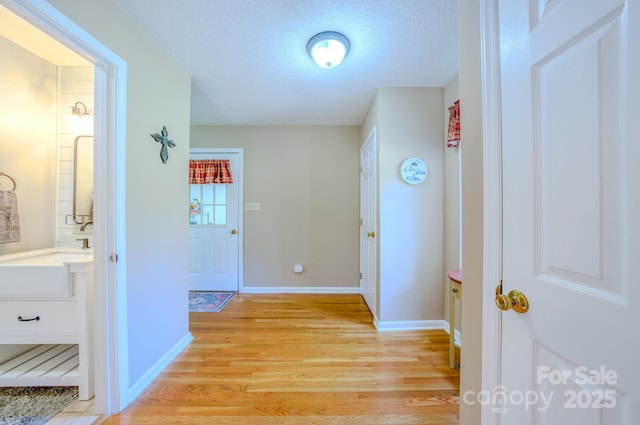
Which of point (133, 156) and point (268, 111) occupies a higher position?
point (268, 111)

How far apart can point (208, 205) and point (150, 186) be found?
189 cm

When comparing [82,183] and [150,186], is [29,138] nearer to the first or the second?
[82,183]

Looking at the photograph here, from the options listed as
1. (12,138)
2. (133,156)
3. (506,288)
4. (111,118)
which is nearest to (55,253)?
(12,138)

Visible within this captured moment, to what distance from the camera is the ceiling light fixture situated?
1.58 meters

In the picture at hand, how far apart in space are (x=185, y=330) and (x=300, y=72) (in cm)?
243

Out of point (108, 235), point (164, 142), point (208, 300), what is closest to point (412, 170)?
point (164, 142)

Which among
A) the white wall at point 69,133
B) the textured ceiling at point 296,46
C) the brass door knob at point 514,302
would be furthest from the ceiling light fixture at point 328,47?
the white wall at point 69,133

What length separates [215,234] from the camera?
344 centimetres

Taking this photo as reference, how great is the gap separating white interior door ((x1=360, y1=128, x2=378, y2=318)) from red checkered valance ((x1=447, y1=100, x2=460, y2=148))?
714mm

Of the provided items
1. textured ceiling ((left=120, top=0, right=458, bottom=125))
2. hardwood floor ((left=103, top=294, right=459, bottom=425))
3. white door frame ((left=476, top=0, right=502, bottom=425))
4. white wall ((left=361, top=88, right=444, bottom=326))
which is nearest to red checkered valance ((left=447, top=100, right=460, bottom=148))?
white wall ((left=361, top=88, right=444, bottom=326))

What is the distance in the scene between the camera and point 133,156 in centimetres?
147

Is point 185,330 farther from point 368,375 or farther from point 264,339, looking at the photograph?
point 368,375

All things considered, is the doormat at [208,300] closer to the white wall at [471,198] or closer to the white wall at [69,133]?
the white wall at [69,133]

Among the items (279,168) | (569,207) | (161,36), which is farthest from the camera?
(279,168)
